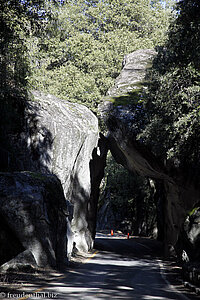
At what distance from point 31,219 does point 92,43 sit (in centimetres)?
2929

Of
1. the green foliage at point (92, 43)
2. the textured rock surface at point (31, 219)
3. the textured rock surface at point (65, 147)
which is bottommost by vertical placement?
the textured rock surface at point (31, 219)

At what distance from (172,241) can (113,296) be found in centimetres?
1633

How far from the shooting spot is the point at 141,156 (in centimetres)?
2156

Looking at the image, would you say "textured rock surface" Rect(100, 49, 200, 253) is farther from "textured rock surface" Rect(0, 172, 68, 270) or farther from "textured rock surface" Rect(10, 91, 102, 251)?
"textured rock surface" Rect(0, 172, 68, 270)

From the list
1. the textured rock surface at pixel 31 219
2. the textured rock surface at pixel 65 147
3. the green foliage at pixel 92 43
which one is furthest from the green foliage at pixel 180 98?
the green foliage at pixel 92 43

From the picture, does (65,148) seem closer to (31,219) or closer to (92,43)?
(31,219)

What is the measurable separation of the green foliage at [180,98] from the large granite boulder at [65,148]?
516cm

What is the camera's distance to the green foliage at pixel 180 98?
563 inches

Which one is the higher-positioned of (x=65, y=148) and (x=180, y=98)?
(x=180, y=98)

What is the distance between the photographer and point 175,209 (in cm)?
2322

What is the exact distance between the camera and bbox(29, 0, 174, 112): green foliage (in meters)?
34.2

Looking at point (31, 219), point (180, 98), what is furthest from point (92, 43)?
point (31, 219)

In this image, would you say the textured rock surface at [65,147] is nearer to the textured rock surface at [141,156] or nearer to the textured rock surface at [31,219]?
the textured rock surface at [141,156]

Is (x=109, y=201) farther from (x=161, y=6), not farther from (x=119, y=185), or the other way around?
(x=161, y=6)
